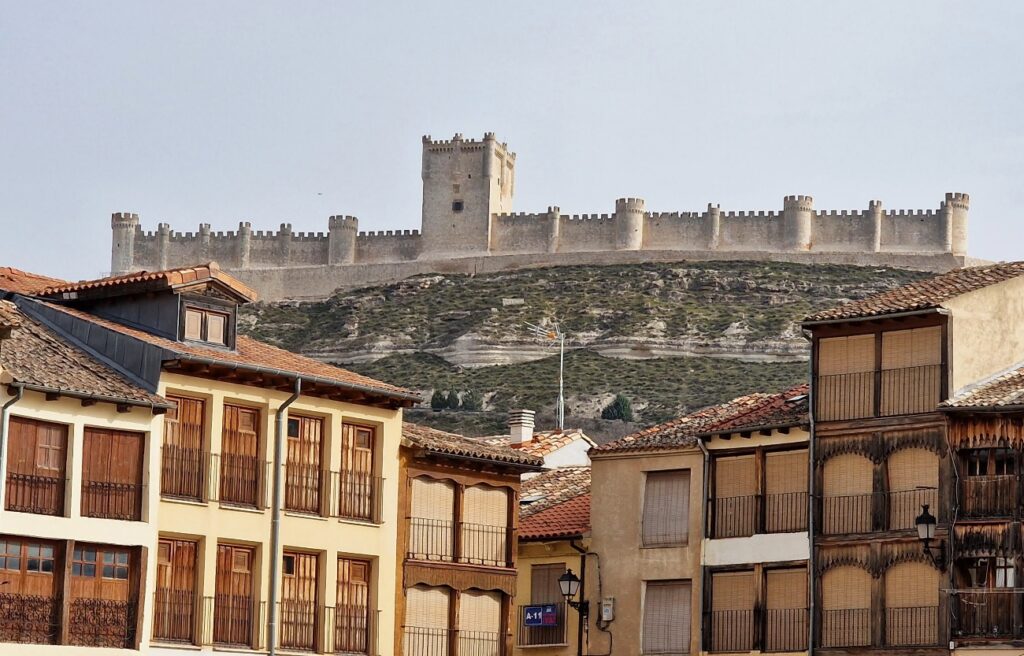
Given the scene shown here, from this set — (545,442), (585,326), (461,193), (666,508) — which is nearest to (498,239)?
(461,193)

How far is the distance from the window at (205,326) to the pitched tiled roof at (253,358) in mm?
281

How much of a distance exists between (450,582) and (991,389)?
11.1m

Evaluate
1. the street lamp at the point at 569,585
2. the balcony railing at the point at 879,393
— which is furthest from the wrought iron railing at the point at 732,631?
the balcony railing at the point at 879,393

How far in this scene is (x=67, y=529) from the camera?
1545 inches

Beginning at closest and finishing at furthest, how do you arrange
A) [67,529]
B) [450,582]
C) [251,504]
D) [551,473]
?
[67,529]
[251,504]
[450,582]
[551,473]

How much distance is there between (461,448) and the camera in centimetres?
4744

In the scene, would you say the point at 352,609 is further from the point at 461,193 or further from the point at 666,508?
the point at 461,193

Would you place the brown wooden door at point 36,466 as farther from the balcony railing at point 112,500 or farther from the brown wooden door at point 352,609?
the brown wooden door at point 352,609

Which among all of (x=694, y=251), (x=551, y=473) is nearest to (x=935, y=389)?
(x=551, y=473)

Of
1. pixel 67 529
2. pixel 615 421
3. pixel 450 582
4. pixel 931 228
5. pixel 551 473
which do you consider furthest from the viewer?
pixel 931 228

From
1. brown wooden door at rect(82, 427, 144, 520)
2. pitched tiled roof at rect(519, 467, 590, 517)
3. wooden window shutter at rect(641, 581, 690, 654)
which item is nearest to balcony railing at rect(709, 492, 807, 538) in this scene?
wooden window shutter at rect(641, 581, 690, 654)

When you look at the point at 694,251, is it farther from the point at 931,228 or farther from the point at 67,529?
the point at 67,529

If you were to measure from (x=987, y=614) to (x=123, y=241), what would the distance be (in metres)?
138

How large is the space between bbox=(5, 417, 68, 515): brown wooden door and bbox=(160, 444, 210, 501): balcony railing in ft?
6.98
